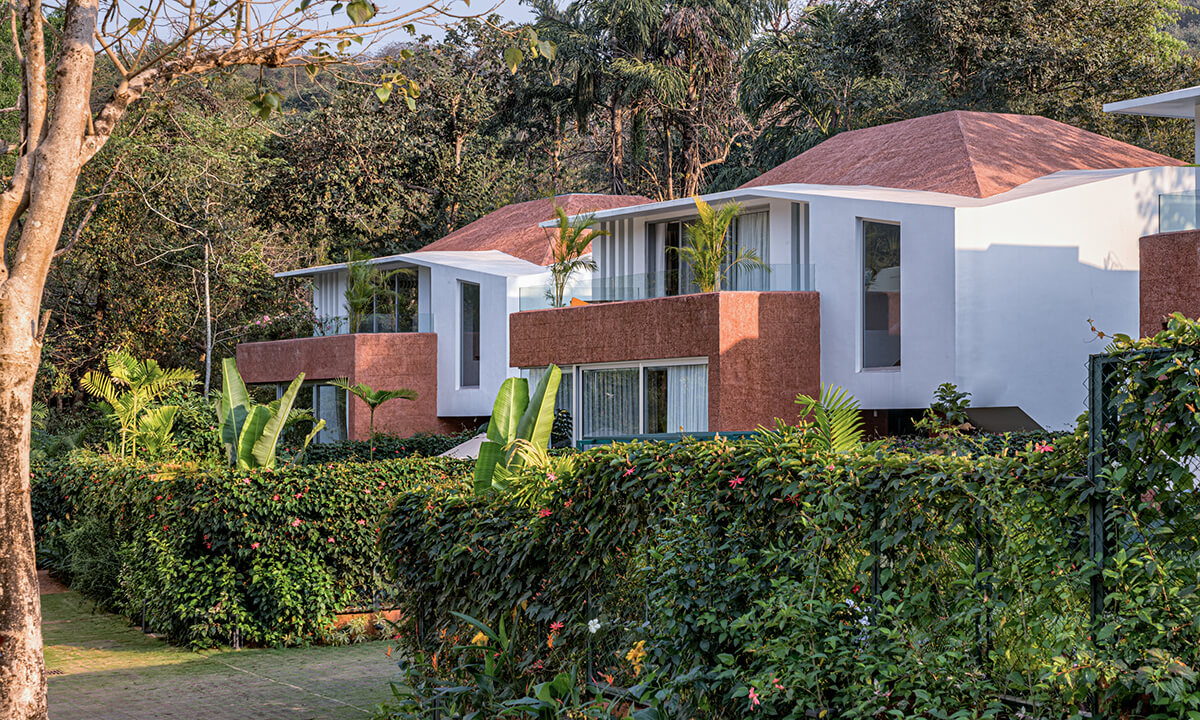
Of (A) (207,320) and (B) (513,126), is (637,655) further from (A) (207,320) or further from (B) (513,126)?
(B) (513,126)

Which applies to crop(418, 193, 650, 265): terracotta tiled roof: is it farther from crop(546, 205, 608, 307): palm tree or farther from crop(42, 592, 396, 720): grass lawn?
crop(42, 592, 396, 720): grass lawn

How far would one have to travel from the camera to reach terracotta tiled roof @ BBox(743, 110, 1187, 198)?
22797 mm

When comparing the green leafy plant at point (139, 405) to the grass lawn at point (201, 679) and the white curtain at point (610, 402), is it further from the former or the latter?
the white curtain at point (610, 402)

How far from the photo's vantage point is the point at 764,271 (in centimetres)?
2169

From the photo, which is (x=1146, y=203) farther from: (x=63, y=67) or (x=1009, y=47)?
(x=63, y=67)

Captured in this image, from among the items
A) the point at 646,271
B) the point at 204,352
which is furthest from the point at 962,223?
the point at 204,352

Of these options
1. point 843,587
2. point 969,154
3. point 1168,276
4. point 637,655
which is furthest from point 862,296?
point 843,587

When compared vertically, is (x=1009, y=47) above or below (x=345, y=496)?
above

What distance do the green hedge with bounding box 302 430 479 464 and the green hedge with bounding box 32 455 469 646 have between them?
35.4ft

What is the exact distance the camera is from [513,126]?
43281 millimetres

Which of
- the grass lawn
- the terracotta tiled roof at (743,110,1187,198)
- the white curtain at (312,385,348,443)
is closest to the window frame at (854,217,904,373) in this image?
the terracotta tiled roof at (743,110,1187,198)

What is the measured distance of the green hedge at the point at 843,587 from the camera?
437 centimetres

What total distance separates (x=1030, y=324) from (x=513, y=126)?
26954 mm

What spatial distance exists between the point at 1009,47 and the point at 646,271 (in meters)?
14.2
